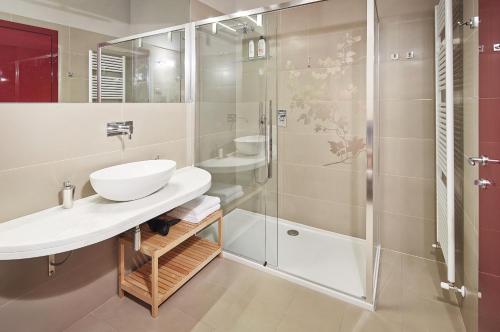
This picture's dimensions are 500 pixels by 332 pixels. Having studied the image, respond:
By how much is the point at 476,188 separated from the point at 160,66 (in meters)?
2.22

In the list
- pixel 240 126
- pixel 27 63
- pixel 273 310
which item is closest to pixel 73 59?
pixel 27 63

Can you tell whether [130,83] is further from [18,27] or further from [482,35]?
[482,35]

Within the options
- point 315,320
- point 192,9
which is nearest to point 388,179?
point 315,320

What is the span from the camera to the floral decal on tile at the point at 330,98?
251 cm

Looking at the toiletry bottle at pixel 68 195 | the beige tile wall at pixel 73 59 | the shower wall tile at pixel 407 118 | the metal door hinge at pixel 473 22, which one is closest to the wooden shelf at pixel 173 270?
the toiletry bottle at pixel 68 195

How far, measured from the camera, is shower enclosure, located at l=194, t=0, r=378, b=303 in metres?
2.38

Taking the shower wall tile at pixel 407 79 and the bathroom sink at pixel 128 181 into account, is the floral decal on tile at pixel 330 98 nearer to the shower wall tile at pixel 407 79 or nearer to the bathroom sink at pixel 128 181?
the shower wall tile at pixel 407 79

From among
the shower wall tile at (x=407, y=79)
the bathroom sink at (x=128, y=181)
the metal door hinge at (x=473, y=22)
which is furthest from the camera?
the shower wall tile at (x=407, y=79)

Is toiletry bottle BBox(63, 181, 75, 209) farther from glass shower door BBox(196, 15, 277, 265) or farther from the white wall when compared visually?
glass shower door BBox(196, 15, 277, 265)

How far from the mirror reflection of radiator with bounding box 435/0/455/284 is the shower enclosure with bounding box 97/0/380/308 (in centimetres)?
52

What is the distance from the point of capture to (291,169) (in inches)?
116

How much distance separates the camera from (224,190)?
8.52 ft

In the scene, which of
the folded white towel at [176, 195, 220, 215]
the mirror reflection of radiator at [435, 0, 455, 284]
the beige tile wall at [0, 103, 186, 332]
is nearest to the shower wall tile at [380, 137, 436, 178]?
the mirror reflection of radiator at [435, 0, 455, 284]

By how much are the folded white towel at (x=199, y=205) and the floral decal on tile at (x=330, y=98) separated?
1167 millimetres
